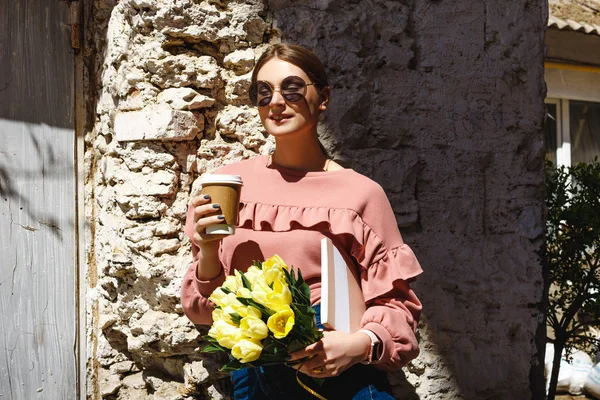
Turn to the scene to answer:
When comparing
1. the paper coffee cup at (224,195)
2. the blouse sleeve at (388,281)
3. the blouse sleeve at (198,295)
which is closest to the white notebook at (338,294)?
the blouse sleeve at (388,281)

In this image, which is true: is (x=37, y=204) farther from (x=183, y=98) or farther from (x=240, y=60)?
(x=240, y=60)

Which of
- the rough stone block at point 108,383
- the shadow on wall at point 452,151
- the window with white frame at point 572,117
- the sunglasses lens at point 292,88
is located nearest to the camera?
the sunglasses lens at point 292,88

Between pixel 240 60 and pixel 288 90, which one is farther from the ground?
pixel 240 60

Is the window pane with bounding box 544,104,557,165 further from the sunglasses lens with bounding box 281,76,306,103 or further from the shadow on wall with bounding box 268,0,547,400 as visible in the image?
the sunglasses lens with bounding box 281,76,306,103

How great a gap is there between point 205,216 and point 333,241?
0.39m

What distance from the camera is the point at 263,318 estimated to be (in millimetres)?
1881

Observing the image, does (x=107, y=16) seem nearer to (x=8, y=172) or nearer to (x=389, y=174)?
(x=8, y=172)

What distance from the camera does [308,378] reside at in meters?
2.14

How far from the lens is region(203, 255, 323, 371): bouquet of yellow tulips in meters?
1.86

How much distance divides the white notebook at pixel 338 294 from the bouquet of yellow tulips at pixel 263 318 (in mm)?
58

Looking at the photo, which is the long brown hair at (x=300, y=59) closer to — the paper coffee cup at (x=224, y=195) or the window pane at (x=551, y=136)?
the paper coffee cup at (x=224, y=195)

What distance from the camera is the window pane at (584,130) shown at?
7.46m

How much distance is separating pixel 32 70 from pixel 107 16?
0.39m

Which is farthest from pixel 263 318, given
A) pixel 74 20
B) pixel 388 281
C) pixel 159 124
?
pixel 74 20
